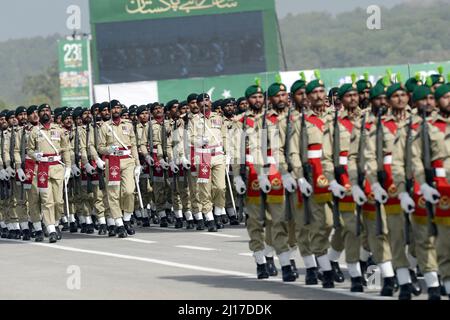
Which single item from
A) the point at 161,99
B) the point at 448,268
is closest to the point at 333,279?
the point at 448,268

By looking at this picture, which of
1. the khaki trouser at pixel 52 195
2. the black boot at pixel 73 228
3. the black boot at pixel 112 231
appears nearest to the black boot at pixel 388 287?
the khaki trouser at pixel 52 195

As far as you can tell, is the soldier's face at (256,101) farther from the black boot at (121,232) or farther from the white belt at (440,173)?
the black boot at (121,232)

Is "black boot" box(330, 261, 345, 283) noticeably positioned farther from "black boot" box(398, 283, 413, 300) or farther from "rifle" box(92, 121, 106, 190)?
"rifle" box(92, 121, 106, 190)

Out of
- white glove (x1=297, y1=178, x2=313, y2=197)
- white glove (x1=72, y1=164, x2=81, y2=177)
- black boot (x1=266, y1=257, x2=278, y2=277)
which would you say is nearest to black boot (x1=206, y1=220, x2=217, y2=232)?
white glove (x1=72, y1=164, x2=81, y2=177)

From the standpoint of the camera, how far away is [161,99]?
5650cm

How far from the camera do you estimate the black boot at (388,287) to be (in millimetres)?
14617

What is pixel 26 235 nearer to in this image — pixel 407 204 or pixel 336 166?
pixel 336 166

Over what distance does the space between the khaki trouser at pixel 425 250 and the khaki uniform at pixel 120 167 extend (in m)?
10.5

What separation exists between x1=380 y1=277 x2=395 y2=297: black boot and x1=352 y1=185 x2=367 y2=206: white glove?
790 millimetres

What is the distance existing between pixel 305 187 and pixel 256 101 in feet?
6.87

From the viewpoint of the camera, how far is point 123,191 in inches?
947

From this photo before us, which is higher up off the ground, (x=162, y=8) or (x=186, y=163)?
(x=162, y=8)

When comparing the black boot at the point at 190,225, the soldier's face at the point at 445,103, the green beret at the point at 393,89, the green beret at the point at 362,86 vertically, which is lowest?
the black boot at the point at 190,225

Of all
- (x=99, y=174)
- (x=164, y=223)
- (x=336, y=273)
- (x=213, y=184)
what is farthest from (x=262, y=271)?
(x=164, y=223)
